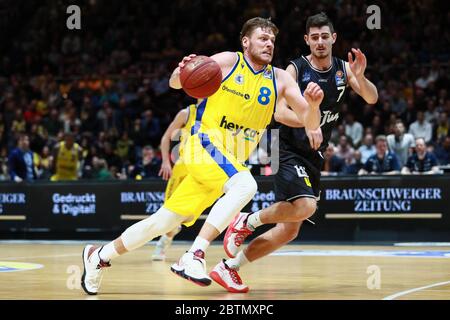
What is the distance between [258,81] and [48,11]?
16664 millimetres

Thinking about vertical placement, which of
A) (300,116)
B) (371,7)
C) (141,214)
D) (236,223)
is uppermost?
(371,7)

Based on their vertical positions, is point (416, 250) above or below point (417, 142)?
below

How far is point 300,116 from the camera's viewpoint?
20.8ft

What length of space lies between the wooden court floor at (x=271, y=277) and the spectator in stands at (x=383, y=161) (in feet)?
7.85

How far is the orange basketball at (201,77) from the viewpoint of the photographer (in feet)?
19.6

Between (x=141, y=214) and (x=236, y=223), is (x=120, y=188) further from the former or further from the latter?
(x=236, y=223)

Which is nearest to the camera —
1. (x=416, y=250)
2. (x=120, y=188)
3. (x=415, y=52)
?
(x=416, y=250)

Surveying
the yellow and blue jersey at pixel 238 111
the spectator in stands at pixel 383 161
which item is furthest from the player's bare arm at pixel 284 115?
the spectator in stands at pixel 383 161

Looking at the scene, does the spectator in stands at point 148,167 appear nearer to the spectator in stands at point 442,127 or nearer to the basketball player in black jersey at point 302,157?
the spectator in stands at point 442,127

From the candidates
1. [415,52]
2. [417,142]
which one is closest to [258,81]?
[417,142]

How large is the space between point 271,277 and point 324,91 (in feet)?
5.73

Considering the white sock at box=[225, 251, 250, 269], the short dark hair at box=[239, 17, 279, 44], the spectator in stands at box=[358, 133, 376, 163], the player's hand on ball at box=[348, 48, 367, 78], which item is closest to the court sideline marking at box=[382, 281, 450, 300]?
the white sock at box=[225, 251, 250, 269]

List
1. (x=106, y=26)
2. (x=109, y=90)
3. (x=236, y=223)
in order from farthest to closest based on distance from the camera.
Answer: (x=106, y=26)
(x=109, y=90)
(x=236, y=223)

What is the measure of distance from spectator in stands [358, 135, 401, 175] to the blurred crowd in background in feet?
0.05
